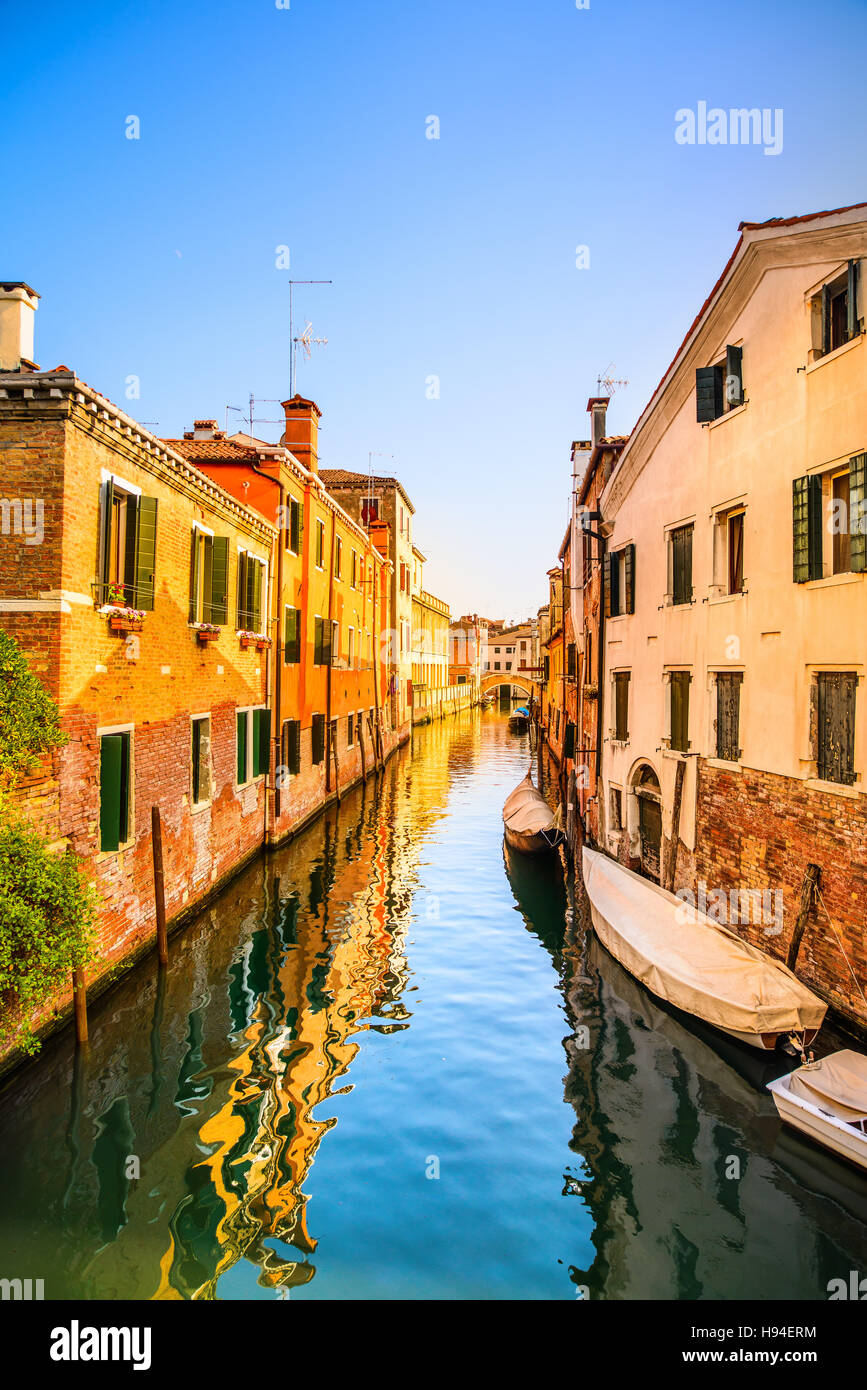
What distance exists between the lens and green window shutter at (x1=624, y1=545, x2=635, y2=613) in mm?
15102

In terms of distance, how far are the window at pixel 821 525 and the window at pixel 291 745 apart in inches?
464

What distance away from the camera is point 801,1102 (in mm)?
6578

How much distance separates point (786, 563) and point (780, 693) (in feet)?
5.16

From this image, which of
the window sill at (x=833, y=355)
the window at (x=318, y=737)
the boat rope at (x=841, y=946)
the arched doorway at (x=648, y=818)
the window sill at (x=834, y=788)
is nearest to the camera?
the boat rope at (x=841, y=946)

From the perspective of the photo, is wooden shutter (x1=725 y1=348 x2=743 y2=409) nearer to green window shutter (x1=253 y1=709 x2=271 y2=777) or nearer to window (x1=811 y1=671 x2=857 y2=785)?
window (x1=811 y1=671 x2=857 y2=785)

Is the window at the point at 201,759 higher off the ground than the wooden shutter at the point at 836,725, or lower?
lower

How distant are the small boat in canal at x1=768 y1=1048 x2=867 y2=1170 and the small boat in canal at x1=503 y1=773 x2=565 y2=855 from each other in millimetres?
10814

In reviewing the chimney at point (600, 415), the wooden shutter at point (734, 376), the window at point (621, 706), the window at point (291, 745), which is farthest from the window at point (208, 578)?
the chimney at point (600, 415)

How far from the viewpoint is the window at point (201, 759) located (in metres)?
12.7

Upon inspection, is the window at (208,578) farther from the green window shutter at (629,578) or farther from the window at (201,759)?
the green window shutter at (629,578)

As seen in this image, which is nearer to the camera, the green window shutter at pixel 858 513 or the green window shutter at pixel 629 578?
the green window shutter at pixel 858 513

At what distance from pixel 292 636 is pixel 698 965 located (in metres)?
12.4

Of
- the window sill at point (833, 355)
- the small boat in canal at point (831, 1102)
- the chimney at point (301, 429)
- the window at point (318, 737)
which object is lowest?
the small boat in canal at point (831, 1102)

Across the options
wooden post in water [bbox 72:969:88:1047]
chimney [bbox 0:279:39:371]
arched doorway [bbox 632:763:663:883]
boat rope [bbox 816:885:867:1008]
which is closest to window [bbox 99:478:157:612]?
chimney [bbox 0:279:39:371]
